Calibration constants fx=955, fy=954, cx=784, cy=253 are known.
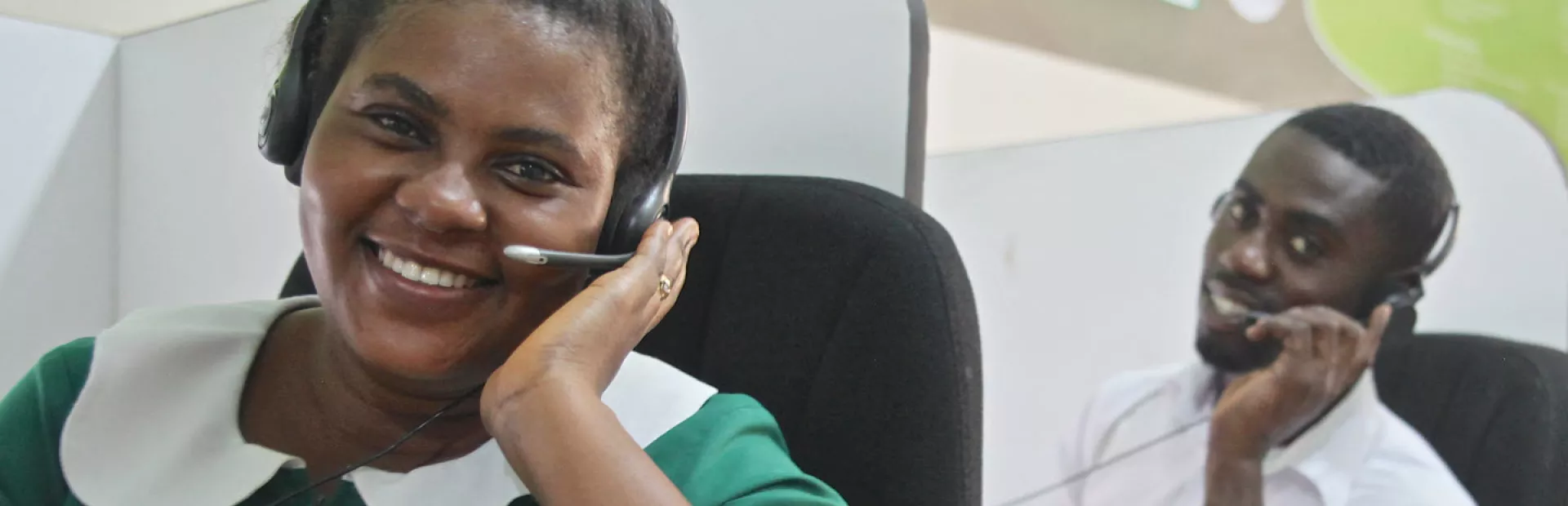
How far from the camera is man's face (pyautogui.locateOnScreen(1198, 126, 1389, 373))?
80 cm

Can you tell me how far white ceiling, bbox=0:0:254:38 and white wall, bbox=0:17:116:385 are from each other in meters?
0.01

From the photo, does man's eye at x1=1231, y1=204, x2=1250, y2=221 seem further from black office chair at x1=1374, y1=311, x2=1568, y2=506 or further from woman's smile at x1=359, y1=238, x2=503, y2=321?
woman's smile at x1=359, y1=238, x2=503, y2=321

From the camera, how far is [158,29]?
3.19ft

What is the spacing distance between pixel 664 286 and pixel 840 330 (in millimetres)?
165

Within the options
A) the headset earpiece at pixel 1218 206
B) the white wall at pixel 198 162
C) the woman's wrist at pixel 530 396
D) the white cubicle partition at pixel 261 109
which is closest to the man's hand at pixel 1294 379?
the headset earpiece at pixel 1218 206

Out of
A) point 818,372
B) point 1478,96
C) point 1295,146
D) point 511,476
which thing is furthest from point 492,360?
point 1478,96

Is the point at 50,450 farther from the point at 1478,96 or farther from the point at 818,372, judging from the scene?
the point at 1478,96

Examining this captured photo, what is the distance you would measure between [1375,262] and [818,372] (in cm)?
47

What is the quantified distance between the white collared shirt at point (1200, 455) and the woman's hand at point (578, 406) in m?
0.53

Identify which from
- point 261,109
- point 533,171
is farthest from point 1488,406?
point 261,109

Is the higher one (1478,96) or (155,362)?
(1478,96)

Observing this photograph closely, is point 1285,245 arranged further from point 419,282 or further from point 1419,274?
point 419,282

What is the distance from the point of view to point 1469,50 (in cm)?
81

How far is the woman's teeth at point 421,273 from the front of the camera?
701 mm
